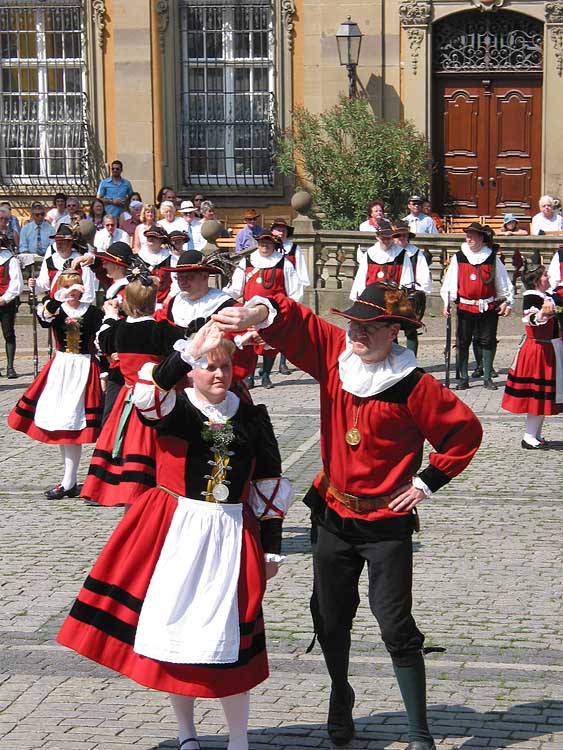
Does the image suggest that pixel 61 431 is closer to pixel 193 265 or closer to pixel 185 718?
pixel 193 265

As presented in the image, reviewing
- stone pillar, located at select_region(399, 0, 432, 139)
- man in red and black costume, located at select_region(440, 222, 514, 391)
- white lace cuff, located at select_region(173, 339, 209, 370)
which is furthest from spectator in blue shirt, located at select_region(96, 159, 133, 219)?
white lace cuff, located at select_region(173, 339, 209, 370)

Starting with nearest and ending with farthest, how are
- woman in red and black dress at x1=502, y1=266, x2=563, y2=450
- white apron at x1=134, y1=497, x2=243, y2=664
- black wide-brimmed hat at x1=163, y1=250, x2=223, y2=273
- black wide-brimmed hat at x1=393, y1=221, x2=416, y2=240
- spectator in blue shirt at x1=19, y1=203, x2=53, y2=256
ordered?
white apron at x1=134, y1=497, x2=243, y2=664
black wide-brimmed hat at x1=163, y1=250, x2=223, y2=273
woman in red and black dress at x1=502, y1=266, x2=563, y2=450
black wide-brimmed hat at x1=393, y1=221, x2=416, y2=240
spectator in blue shirt at x1=19, y1=203, x2=53, y2=256

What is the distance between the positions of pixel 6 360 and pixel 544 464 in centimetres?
834

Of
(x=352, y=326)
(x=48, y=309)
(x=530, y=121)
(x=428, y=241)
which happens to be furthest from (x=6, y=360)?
(x=352, y=326)

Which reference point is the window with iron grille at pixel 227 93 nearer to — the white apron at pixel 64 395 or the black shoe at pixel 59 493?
the white apron at pixel 64 395

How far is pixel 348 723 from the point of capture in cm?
596

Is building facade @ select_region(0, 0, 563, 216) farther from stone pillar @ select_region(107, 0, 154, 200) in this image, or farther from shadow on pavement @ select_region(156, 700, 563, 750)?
shadow on pavement @ select_region(156, 700, 563, 750)

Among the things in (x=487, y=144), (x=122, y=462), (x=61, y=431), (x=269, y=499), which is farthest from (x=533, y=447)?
(x=487, y=144)

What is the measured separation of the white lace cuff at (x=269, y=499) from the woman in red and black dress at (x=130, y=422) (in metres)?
2.77

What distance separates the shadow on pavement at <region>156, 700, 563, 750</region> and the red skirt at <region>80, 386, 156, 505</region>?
263 centimetres

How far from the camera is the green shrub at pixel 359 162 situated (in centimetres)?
2220

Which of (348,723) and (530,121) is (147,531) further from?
(530,121)

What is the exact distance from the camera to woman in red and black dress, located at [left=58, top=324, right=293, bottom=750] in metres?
5.44

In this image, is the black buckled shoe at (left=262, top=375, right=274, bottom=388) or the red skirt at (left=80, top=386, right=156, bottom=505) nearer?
the red skirt at (left=80, top=386, right=156, bottom=505)
